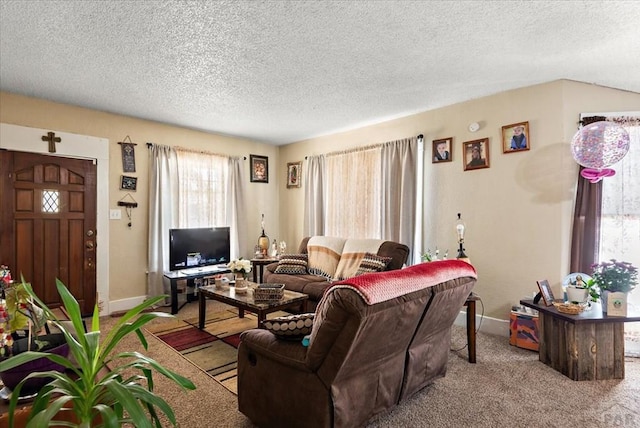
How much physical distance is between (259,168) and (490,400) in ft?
15.8

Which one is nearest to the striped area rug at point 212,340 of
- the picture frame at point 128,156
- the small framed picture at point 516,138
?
the picture frame at point 128,156

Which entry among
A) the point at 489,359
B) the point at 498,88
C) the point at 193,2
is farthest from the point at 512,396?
the point at 193,2

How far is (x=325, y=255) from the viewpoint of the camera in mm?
4723

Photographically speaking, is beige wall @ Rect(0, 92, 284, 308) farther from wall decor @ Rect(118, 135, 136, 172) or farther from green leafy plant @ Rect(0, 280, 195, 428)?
green leafy plant @ Rect(0, 280, 195, 428)

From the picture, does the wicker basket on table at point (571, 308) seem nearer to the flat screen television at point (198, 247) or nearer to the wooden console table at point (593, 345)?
the wooden console table at point (593, 345)

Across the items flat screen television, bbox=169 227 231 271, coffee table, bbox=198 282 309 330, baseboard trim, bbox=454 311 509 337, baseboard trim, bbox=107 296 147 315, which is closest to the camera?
coffee table, bbox=198 282 309 330

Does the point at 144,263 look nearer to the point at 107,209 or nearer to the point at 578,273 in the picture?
the point at 107,209

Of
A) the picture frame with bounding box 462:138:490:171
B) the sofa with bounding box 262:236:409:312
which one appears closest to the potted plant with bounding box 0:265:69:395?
the sofa with bounding box 262:236:409:312

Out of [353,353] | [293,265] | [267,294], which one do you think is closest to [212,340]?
[267,294]

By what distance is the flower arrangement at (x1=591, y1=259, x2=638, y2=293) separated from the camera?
272 cm

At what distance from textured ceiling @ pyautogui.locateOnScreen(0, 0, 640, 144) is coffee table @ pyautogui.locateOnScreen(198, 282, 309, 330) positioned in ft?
6.91

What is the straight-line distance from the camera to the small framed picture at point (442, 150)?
4.07 meters

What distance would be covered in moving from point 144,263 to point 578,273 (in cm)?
503

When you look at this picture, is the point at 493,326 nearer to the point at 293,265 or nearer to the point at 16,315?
the point at 293,265
